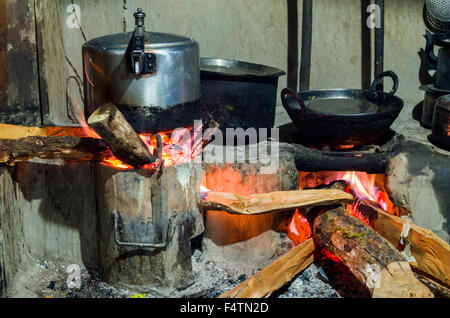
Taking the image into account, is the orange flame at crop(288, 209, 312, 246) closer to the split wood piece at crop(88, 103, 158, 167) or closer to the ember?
the ember

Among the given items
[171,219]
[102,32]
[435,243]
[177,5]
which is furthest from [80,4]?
[435,243]

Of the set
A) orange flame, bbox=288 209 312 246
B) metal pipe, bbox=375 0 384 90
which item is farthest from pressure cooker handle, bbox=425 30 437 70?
orange flame, bbox=288 209 312 246

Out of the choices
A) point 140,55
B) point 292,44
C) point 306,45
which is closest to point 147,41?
point 140,55

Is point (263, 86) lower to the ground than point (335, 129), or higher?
higher

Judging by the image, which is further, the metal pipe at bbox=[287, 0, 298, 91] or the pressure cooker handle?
the metal pipe at bbox=[287, 0, 298, 91]

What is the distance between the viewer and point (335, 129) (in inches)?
181

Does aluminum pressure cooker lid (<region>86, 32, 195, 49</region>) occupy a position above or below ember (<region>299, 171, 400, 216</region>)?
above

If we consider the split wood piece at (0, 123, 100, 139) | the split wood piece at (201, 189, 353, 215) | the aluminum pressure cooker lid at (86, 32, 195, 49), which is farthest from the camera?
the split wood piece at (0, 123, 100, 139)

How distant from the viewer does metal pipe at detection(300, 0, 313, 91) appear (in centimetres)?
565

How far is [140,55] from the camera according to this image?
356 cm

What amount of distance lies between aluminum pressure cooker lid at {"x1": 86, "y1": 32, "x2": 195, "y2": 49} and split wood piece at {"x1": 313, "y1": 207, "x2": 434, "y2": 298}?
1631 millimetres

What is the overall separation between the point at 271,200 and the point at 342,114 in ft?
3.05

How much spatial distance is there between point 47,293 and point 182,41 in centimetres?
197
